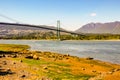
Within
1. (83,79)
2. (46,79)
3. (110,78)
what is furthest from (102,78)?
(46,79)

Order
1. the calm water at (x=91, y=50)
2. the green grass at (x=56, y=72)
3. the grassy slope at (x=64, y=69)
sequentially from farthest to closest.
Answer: the calm water at (x=91, y=50), the grassy slope at (x=64, y=69), the green grass at (x=56, y=72)

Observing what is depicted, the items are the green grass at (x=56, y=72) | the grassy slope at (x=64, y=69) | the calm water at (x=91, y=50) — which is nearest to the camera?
the green grass at (x=56, y=72)

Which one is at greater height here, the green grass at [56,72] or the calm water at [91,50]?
the green grass at [56,72]

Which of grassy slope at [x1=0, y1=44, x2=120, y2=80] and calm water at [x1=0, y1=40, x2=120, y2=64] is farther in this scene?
calm water at [x1=0, y1=40, x2=120, y2=64]

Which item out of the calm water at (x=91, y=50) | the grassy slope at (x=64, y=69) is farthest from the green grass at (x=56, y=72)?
the calm water at (x=91, y=50)

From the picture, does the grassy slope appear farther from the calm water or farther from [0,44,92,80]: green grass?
the calm water

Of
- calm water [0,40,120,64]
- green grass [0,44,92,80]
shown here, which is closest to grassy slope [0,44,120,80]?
green grass [0,44,92,80]

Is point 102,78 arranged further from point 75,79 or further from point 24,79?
point 24,79

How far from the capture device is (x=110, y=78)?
1661cm

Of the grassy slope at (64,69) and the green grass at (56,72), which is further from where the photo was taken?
the grassy slope at (64,69)

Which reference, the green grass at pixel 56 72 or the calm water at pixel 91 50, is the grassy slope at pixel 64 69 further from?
the calm water at pixel 91 50

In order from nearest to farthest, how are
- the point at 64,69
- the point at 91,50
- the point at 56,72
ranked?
the point at 56,72 < the point at 64,69 < the point at 91,50

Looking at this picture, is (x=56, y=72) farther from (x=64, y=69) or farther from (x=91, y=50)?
(x=91, y=50)

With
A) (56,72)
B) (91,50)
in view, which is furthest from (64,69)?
(91,50)
